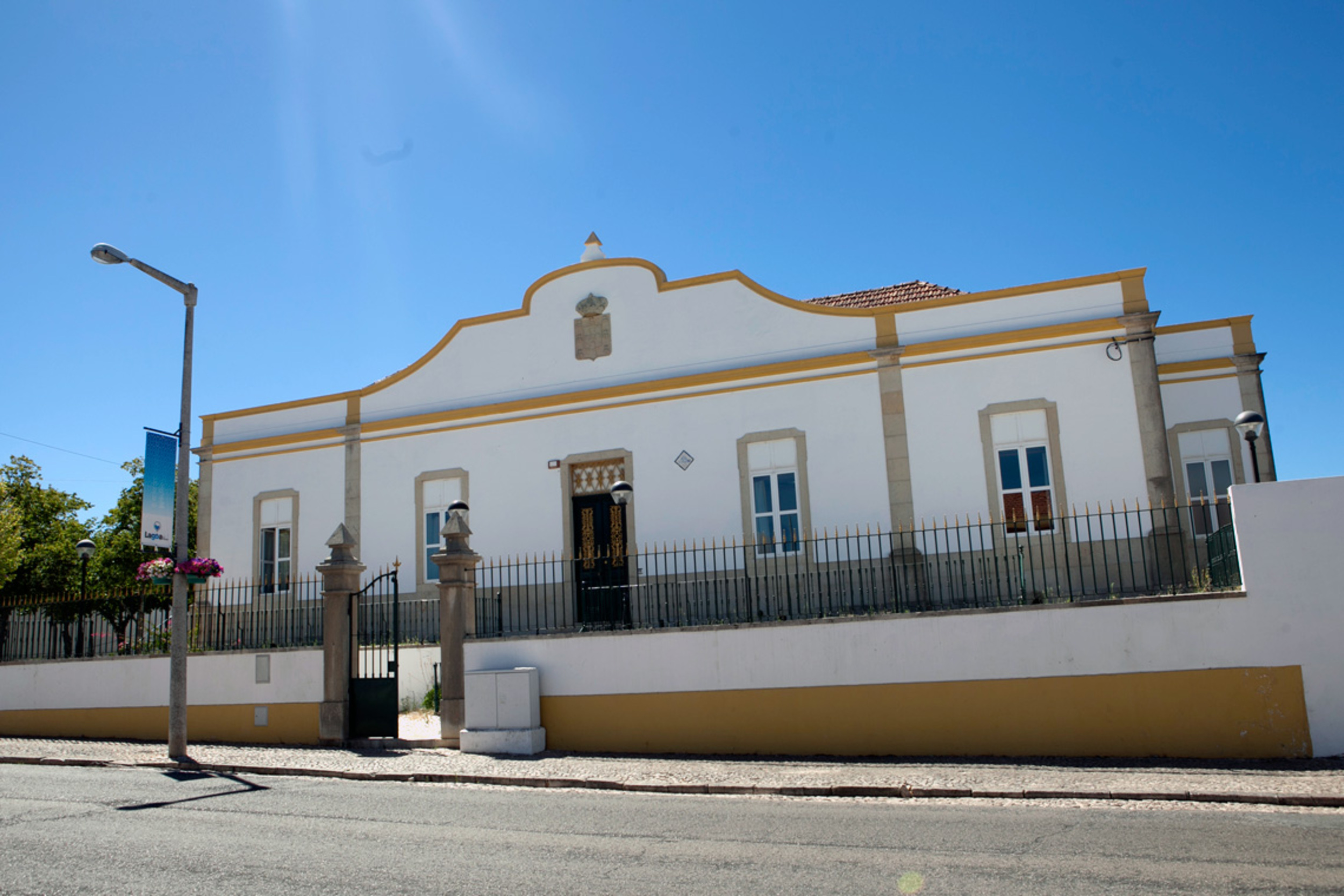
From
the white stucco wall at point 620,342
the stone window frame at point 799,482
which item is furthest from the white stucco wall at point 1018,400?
the stone window frame at point 799,482

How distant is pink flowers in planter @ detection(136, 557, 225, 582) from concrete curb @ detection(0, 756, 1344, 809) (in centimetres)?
253

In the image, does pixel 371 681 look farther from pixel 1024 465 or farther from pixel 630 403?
pixel 1024 465

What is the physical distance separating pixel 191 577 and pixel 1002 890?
589 inches

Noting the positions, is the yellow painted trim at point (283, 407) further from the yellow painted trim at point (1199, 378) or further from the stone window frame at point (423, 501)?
the yellow painted trim at point (1199, 378)

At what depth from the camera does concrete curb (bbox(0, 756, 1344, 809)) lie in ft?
27.6

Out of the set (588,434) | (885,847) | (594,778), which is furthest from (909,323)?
(885,847)

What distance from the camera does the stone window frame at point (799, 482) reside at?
16266 mm

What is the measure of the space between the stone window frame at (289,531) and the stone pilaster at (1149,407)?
49.6ft

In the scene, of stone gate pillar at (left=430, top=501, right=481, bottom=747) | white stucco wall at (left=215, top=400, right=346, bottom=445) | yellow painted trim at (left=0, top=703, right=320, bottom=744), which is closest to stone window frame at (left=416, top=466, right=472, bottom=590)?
white stucco wall at (left=215, top=400, right=346, bottom=445)

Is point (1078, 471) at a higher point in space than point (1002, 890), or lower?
higher

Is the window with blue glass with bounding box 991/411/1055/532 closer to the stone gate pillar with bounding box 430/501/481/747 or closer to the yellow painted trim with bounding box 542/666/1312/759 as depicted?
the yellow painted trim with bounding box 542/666/1312/759

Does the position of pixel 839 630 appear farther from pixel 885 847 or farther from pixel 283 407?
pixel 283 407

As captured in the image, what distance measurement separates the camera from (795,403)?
16.7 meters

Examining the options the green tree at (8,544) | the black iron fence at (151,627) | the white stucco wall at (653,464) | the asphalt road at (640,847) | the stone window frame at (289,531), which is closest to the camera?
the asphalt road at (640,847)
